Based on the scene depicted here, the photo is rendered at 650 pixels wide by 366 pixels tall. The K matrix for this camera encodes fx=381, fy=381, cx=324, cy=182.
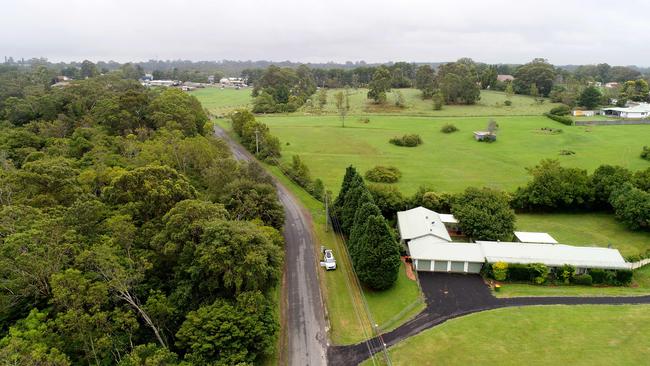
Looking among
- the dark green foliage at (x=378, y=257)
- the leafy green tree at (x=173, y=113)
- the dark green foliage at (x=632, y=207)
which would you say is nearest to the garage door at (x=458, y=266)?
the dark green foliage at (x=378, y=257)

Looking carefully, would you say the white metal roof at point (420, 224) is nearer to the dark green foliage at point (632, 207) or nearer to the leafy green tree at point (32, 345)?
the dark green foliage at point (632, 207)

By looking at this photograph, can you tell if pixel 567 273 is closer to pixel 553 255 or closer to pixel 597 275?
pixel 553 255

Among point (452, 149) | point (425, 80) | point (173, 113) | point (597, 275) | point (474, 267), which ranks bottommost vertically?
point (474, 267)

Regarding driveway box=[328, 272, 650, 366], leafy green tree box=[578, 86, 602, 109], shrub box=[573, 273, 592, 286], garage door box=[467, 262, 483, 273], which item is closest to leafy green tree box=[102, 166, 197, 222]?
driveway box=[328, 272, 650, 366]

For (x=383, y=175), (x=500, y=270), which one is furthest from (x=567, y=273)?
(x=383, y=175)

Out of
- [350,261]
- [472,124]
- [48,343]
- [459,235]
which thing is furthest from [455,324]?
[472,124]

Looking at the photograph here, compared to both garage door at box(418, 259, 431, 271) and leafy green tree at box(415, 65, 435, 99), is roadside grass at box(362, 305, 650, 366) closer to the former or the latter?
garage door at box(418, 259, 431, 271)

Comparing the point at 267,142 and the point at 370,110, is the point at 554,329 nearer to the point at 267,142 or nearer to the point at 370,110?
the point at 267,142
